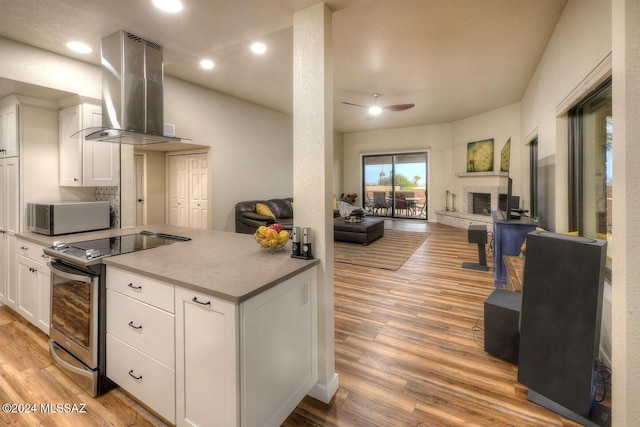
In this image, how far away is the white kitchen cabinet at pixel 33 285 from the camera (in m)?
2.40

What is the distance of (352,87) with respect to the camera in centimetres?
555

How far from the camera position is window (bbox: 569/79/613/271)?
2.36 metres

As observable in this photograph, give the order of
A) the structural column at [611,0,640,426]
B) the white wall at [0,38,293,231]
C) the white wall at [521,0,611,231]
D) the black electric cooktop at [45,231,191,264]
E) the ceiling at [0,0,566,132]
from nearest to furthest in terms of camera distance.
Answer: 1. the structural column at [611,0,640,426]
2. the black electric cooktop at [45,231,191,264]
3. the ceiling at [0,0,566,132]
4. the white wall at [521,0,611,231]
5. the white wall at [0,38,293,231]

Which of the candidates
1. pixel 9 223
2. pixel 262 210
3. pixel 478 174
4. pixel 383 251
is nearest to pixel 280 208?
pixel 262 210

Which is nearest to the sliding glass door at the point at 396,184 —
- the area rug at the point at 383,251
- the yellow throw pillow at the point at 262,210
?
the area rug at the point at 383,251

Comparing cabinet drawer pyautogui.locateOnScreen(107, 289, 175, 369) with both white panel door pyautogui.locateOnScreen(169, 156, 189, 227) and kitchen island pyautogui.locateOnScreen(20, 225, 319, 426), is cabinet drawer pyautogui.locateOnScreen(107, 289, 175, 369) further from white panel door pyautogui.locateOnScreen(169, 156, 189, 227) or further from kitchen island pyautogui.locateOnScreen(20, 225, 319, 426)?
white panel door pyautogui.locateOnScreen(169, 156, 189, 227)

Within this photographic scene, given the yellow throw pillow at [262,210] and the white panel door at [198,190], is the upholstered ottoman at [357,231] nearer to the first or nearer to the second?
the yellow throw pillow at [262,210]

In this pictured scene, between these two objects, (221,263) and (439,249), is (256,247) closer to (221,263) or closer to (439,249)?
(221,263)

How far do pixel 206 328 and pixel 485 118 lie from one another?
8452 mm

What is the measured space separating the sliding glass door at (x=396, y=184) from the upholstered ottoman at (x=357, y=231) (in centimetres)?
395

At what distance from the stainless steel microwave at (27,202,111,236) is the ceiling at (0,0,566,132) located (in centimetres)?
115

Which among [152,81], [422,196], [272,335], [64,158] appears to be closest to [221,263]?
[272,335]

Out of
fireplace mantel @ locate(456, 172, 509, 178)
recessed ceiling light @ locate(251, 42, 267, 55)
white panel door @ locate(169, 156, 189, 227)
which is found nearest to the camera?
recessed ceiling light @ locate(251, 42, 267, 55)

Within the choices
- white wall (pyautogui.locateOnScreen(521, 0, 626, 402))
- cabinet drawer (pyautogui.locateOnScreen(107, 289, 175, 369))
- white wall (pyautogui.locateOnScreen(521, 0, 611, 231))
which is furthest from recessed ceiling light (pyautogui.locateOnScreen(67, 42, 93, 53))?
white wall (pyautogui.locateOnScreen(521, 0, 611, 231))
